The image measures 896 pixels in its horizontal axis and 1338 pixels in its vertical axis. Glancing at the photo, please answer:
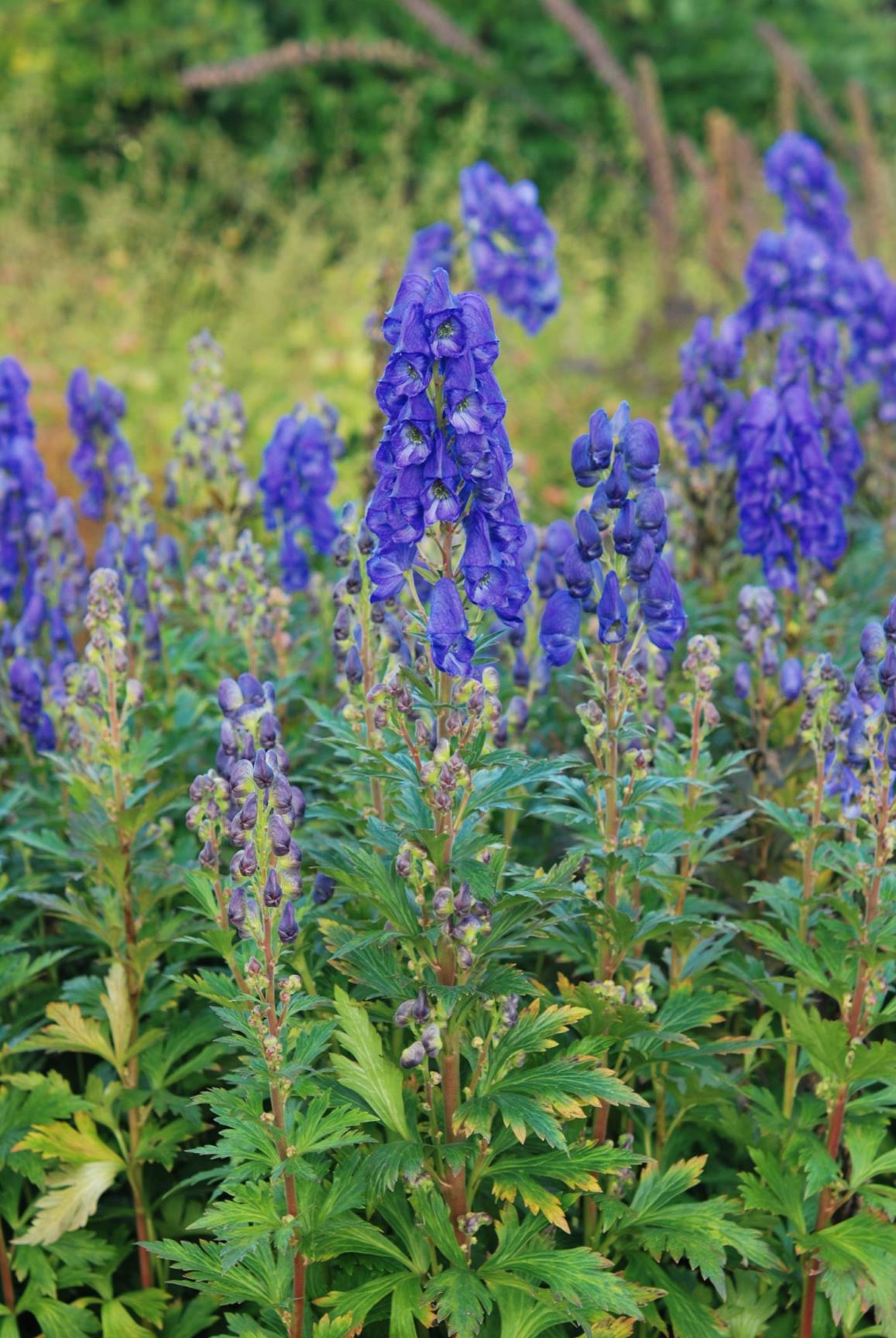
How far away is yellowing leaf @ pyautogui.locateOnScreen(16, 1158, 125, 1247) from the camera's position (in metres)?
2.76

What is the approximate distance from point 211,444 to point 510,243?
160 centimetres

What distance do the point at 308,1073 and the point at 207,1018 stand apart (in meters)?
0.48

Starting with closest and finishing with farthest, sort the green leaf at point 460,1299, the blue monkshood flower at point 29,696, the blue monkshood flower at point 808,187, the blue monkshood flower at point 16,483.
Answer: the green leaf at point 460,1299 < the blue monkshood flower at point 29,696 < the blue monkshood flower at point 16,483 < the blue monkshood flower at point 808,187

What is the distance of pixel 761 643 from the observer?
3.38 m

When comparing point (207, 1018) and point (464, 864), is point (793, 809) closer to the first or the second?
point (464, 864)

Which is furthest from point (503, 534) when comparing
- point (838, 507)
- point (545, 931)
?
point (838, 507)

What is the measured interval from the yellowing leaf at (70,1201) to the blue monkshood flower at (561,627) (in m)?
1.34

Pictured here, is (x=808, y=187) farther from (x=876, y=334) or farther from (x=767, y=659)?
(x=767, y=659)

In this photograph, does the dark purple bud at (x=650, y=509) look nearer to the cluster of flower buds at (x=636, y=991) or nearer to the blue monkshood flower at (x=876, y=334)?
the cluster of flower buds at (x=636, y=991)

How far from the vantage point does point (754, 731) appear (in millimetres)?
3590

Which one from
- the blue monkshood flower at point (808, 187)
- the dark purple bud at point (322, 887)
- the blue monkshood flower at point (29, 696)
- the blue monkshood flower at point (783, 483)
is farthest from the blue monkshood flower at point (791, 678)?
the blue monkshood flower at point (808, 187)

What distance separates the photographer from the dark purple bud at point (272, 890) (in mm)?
2230

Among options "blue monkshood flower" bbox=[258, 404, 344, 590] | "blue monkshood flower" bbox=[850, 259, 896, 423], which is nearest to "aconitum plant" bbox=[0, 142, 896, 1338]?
"blue monkshood flower" bbox=[258, 404, 344, 590]

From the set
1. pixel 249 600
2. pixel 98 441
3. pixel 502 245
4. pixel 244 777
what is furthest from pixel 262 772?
pixel 502 245
